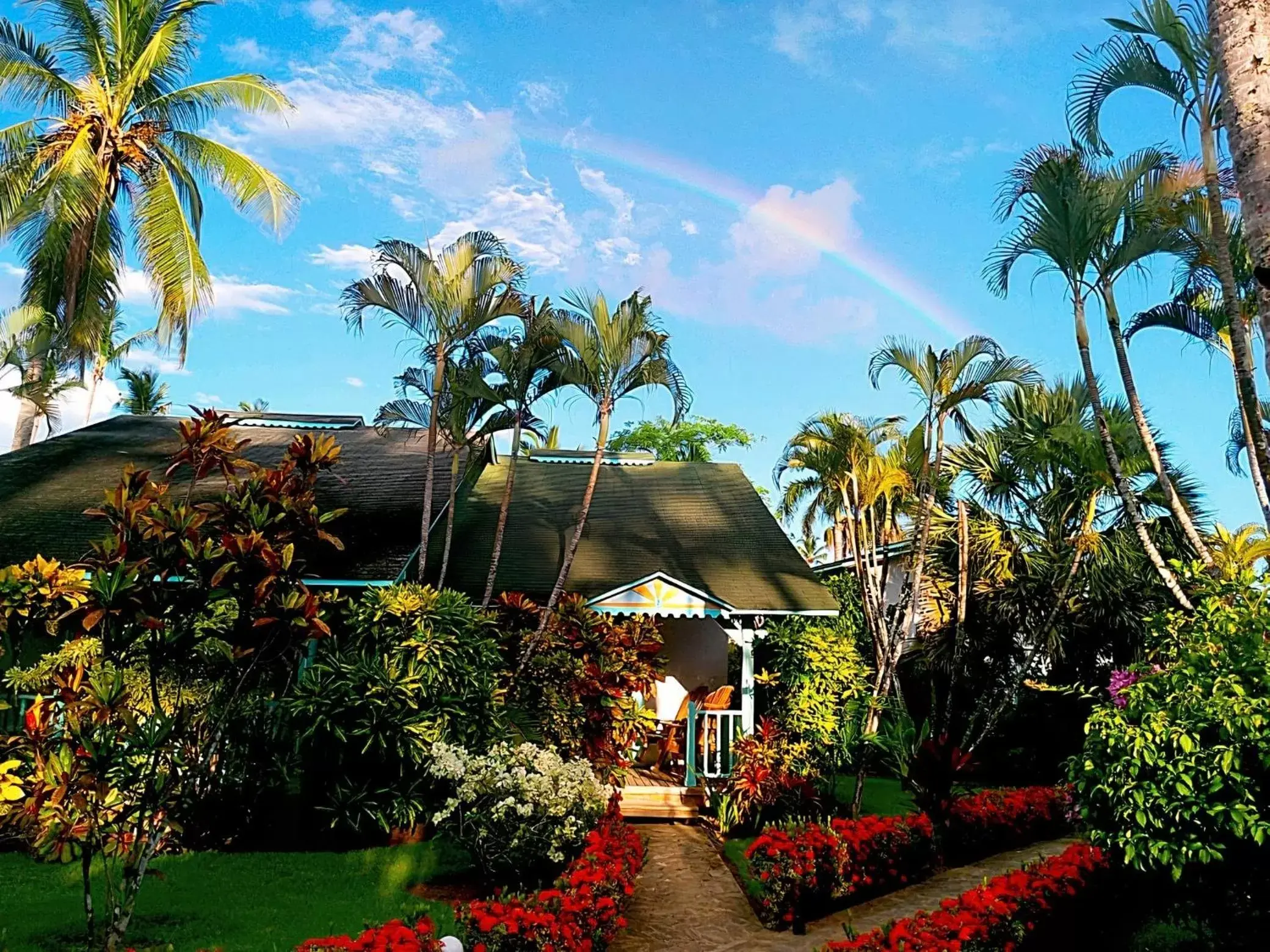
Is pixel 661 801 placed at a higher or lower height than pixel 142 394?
lower

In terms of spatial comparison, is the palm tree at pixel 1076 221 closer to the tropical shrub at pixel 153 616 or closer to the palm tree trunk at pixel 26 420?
the tropical shrub at pixel 153 616

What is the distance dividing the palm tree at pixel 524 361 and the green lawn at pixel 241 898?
3.82 meters

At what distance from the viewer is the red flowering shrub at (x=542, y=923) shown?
4883mm

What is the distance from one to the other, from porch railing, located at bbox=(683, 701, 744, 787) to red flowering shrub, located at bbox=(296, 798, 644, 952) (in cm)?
484

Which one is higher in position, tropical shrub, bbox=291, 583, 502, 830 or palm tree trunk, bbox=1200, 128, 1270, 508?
palm tree trunk, bbox=1200, 128, 1270, 508

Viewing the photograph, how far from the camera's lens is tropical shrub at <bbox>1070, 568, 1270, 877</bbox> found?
16.4 ft

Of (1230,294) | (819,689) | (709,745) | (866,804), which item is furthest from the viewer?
(709,745)

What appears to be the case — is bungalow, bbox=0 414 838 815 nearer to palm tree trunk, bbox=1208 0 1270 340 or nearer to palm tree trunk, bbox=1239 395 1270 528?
palm tree trunk, bbox=1239 395 1270 528

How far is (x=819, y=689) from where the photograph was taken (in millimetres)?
11969

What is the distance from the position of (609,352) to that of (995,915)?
25.4 feet

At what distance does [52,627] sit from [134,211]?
1429 cm

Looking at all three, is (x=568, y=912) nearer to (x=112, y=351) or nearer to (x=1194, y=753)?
(x=1194, y=753)

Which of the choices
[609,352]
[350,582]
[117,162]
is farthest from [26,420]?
[609,352]

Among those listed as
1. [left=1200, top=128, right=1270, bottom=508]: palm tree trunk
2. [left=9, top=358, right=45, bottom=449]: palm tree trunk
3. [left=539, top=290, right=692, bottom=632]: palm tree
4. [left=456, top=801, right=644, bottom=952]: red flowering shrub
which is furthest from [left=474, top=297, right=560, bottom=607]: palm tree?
[left=9, top=358, right=45, bottom=449]: palm tree trunk
